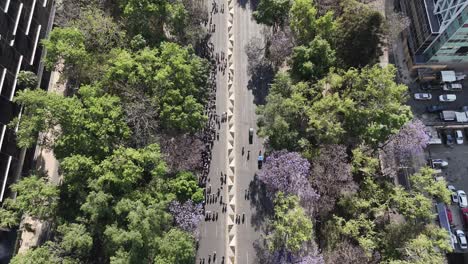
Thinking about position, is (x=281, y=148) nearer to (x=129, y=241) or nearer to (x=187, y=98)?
(x=187, y=98)

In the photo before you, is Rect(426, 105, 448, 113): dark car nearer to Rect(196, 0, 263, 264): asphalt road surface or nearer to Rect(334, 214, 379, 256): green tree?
Rect(334, 214, 379, 256): green tree

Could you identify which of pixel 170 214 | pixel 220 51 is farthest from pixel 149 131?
pixel 220 51

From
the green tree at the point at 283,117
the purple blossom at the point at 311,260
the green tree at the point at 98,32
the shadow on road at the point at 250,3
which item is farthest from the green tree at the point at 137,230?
the shadow on road at the point at 250,3

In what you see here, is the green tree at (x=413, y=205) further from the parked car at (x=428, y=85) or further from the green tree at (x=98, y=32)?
the green tree at (x=98, y=32)

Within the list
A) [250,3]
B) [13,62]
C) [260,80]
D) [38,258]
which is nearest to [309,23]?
[260,80]

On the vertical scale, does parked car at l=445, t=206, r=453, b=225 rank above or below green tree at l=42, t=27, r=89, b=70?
below

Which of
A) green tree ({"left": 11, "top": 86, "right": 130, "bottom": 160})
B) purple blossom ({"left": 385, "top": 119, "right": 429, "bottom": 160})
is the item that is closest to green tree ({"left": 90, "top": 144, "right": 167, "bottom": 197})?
green tree ({"left": 11, "top": 86, "right": 130, "bottom": 160})
